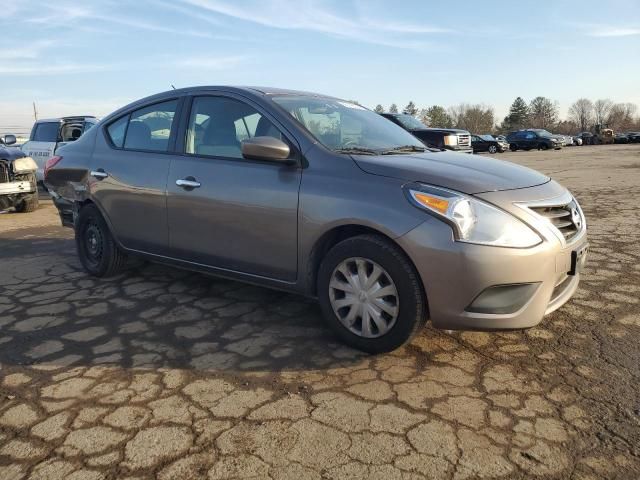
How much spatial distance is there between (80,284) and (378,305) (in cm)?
306

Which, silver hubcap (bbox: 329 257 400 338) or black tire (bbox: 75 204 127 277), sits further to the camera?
black tire (bbox: 75 204 127 277)

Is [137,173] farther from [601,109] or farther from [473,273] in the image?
[601,109]

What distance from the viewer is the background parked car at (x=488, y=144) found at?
36.2 m

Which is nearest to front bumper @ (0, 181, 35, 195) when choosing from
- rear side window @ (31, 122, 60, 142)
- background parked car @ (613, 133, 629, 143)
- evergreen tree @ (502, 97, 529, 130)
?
rear side window @ (31, 122, 60, 142)

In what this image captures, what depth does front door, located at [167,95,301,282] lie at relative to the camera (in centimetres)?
341

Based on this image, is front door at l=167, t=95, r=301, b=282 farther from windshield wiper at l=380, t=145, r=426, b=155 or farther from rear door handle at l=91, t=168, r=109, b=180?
rear door handle at l=91, t=168, r=109, b=180

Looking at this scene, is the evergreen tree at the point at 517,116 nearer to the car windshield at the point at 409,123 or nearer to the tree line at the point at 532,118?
the tree line at the point at 532,118

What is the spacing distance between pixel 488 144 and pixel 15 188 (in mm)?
32752

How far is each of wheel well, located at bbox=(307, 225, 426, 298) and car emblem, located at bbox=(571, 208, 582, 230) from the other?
1.22 meters

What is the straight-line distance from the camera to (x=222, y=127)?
390cm

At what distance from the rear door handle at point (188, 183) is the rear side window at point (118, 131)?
1051 mm

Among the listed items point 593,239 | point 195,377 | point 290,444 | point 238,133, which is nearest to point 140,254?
point 238,133

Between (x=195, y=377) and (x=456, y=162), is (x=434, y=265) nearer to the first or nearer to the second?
(x=456, y=162)

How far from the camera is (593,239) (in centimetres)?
604
